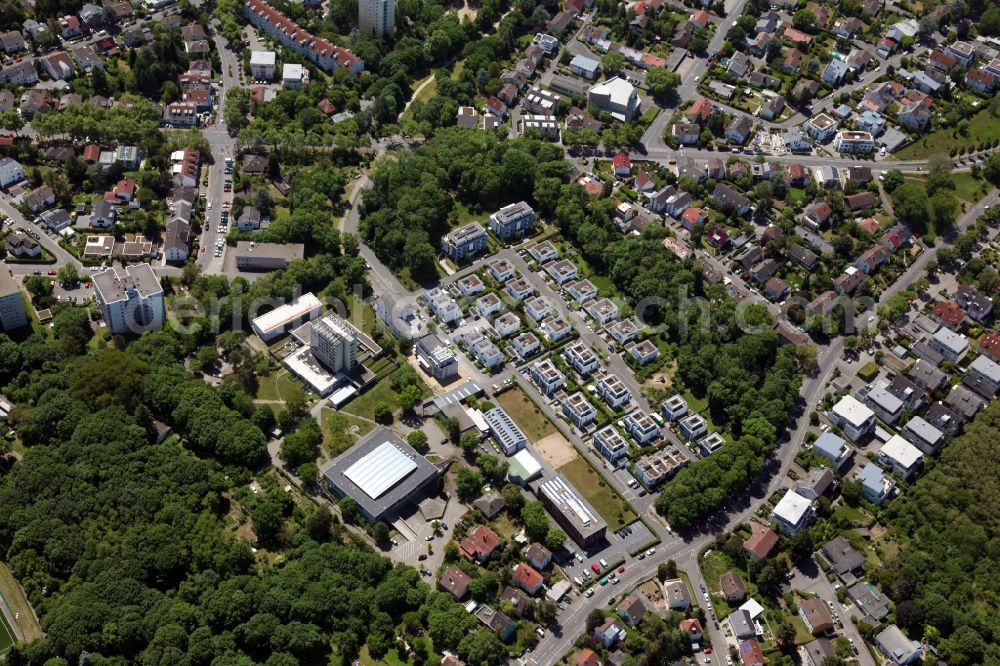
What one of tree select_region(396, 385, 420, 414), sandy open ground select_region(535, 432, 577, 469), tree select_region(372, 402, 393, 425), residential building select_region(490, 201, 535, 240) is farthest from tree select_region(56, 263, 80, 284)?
sandy open ground select_region(535, 432, 577, 469)

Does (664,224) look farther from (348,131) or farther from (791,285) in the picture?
(348,131)

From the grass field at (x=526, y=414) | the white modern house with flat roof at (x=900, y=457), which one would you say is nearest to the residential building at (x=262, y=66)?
the grass field at (x=526, y=414)

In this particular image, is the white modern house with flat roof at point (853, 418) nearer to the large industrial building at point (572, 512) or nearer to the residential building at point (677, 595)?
the residential building at point (677, 595)

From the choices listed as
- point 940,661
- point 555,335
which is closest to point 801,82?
point 555,335

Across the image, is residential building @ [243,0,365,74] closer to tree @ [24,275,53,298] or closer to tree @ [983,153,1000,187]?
tree @ [24,275,53,298]

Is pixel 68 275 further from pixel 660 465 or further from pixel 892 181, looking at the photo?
pixel 892 181

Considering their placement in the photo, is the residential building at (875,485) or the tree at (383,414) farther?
the tree at (383,414)
